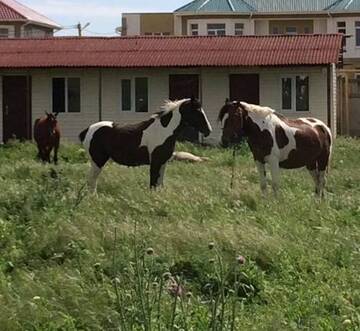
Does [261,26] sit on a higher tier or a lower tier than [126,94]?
higher

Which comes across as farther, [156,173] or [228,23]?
[228,23]

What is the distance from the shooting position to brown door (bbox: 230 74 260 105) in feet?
107

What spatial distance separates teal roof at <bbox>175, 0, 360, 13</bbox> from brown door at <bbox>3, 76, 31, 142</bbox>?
29080 mm

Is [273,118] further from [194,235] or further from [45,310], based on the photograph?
[45,310]

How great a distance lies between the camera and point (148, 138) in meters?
15.6

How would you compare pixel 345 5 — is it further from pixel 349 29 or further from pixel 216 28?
pixel 216 28

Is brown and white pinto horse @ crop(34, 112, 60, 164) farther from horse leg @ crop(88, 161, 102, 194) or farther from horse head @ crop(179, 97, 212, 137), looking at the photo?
horse head @ crop(179, 97, 212, 137)

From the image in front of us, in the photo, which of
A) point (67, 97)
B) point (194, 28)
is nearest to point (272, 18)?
point (194, 28)

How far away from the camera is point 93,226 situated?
10.1 metres

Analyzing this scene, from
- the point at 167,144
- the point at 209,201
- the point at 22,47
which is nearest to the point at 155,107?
the point at 22,47

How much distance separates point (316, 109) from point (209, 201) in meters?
20.8

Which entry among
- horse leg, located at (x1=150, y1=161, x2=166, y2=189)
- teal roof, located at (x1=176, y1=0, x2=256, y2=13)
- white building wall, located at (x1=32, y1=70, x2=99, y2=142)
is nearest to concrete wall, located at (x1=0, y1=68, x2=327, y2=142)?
white building wall, located at (x1=32, y1=70, x2=99, y2=142)

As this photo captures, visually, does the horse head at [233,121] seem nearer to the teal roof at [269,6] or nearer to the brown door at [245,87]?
the brown door at [245,87]

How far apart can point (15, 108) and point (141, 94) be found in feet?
14.8
